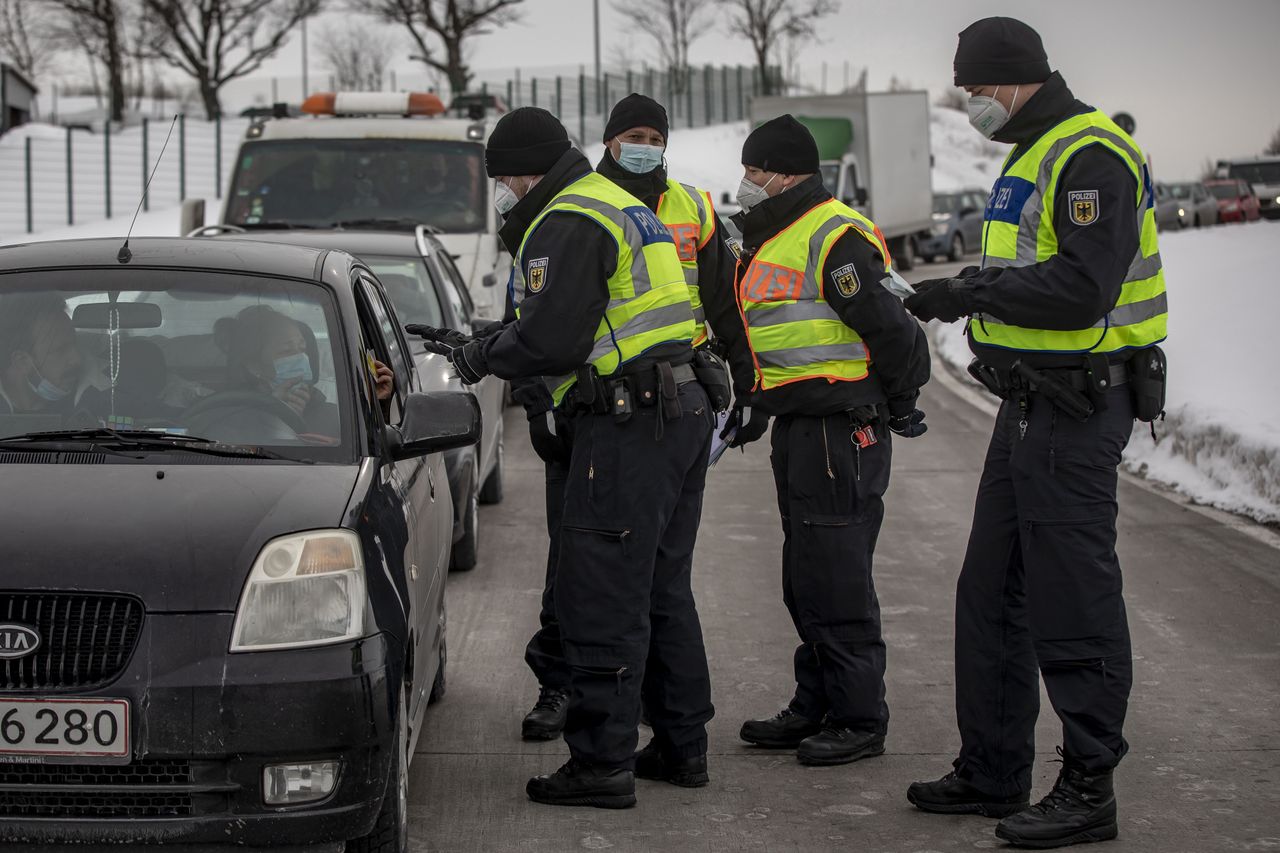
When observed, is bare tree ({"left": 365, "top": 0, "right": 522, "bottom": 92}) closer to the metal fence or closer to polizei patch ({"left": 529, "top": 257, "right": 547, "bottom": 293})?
the metal fence

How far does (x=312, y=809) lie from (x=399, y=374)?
6.50 feet

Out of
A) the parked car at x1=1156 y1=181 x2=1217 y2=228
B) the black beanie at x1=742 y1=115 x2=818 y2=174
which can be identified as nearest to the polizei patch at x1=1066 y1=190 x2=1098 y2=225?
the black beanie at x1=742 y1=115 x2=818 y2=174

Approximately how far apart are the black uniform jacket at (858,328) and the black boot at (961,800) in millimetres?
1193

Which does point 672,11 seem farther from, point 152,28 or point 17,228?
point 17,228

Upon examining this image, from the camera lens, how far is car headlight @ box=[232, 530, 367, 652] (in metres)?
3.61

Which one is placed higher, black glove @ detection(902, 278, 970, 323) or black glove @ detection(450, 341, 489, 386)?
black glove @ detection(902, 278, 970, 323)

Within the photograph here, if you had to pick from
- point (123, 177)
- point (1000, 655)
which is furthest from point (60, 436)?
point (123, 177)

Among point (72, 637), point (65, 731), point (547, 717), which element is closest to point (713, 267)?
point (547, 717)

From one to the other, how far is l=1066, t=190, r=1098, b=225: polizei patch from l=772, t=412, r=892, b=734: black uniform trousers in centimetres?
113

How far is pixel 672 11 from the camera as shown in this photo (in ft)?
216

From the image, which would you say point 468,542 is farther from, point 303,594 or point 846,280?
point 303,594

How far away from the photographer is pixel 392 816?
392 cm

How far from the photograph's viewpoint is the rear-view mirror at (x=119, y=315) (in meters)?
4.56

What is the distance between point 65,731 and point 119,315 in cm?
146
